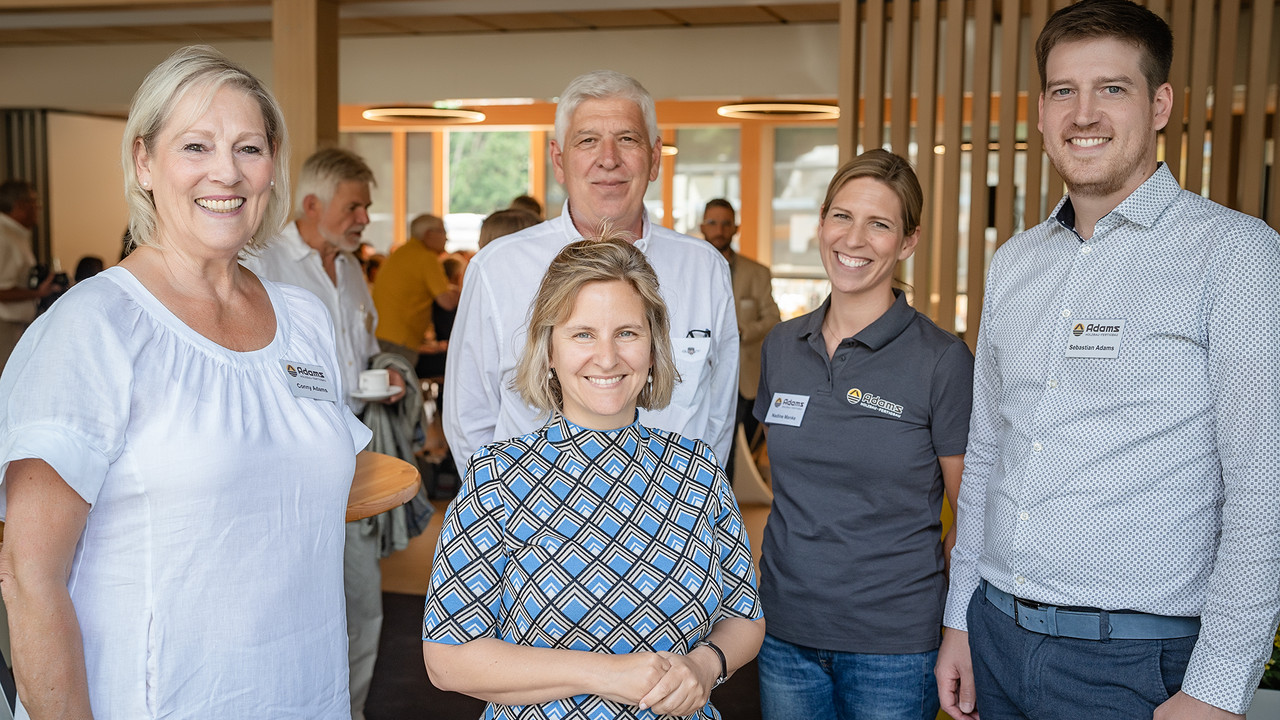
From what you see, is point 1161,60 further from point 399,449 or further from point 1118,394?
point 399,449


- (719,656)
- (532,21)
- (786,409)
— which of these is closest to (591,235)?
(786,409)

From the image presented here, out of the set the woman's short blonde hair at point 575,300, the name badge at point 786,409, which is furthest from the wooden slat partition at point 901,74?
the woman's short blonde hair at point 575,300

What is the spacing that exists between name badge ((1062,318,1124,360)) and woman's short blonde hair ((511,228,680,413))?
73cm

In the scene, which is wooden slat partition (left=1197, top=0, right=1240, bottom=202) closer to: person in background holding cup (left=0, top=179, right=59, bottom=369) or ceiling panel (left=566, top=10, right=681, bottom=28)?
ceiling panel (left=566, top=10, right=681, bottom=28)

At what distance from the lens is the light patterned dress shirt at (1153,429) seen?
171 centimetres

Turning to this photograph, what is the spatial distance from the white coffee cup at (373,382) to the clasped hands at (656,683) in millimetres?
2539

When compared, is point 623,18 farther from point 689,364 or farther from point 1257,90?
point 689,364

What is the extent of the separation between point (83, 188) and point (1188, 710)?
1246cm

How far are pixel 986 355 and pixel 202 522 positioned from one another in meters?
1.51

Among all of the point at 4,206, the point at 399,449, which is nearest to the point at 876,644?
the point at 399,449

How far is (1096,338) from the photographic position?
190 centimetres

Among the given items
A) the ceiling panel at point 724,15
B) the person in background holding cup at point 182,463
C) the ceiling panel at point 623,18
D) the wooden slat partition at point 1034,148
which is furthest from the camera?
the ceiling panel at point 623,18

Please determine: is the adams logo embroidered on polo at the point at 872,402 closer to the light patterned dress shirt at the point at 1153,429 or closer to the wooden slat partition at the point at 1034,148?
the light patterned dress shirt at the point at 1153,429

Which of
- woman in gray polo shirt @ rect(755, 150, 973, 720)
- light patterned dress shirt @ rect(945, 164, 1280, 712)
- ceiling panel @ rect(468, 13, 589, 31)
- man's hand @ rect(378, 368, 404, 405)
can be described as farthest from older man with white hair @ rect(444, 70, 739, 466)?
ceiling panel @ rect(468, 13, 589, 31)
